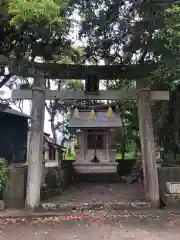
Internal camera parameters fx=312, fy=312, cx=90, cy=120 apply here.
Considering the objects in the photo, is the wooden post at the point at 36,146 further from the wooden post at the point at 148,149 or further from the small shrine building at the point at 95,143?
the small shrine building at the point at 95,143

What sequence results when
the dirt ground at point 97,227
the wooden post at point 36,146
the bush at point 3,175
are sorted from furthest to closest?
the wooden post at point 36,146
the bush at point 3,175
the dirt ground at point 97,227

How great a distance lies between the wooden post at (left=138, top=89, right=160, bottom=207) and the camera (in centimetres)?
844

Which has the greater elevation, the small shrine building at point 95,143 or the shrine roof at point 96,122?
the shrine roof at point 96,122

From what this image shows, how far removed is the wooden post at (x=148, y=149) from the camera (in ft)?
27.7

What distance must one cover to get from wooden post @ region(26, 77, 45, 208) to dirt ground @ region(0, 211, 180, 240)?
0.87m

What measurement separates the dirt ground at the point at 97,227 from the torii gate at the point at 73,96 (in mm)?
959

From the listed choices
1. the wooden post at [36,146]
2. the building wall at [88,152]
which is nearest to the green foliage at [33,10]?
the wooden post at [36,146]

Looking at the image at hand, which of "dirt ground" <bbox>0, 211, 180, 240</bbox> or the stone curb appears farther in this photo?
the stone curb

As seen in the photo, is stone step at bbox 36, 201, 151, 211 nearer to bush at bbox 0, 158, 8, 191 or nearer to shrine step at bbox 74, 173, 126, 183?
bush at bbox 0, 158, 8, 191

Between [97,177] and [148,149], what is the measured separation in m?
5.50

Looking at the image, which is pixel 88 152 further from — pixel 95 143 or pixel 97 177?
pixel 97 177

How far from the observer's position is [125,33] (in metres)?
8.55

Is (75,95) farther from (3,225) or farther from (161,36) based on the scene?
(3,225)

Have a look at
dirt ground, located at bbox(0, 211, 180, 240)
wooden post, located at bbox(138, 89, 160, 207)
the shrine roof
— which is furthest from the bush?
the shrine roof
